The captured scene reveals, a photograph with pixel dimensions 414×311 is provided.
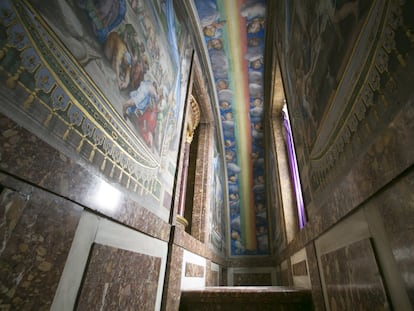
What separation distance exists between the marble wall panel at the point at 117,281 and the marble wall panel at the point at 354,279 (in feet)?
4.98

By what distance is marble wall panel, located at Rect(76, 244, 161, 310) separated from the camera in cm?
128

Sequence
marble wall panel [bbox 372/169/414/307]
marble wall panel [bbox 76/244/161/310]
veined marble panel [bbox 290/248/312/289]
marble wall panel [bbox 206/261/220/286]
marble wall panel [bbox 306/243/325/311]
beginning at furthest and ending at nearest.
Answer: marble wall panel [bbox 206/261/220/286], veined marble panel [bbox 290/248/312/289], marble wall panel [bbox 306/243/325/311], marble wall panel [bbox 76/244/161/310], marble wall panel [bbox 372/169/414/307]

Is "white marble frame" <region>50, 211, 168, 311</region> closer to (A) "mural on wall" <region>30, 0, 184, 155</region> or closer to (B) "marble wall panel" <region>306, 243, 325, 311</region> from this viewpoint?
(A) "mural on wall" <region>30, 0, 184, 155</region>

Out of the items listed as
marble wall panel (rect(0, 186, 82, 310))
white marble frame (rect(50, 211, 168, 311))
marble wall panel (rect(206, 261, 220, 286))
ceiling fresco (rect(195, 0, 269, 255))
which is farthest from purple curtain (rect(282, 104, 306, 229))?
marble wall panel (rect(0, 186, 82, 310))

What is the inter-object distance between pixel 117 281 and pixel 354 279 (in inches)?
60.6

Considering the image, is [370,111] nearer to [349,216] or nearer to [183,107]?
[349,216]

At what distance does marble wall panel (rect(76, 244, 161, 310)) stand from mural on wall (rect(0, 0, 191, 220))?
1.62 ft

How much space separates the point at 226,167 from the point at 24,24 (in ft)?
23.9

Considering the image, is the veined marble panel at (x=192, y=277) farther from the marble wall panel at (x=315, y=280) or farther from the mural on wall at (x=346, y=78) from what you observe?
the mural on wall at (x=346, y=78)

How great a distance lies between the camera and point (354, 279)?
4.27 feet

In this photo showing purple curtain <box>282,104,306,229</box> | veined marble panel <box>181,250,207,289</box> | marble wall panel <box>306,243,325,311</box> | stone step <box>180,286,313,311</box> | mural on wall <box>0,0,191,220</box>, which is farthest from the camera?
purple curtain <box>282,104,306,229</box>

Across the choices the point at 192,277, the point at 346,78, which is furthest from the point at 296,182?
the point at 346,78

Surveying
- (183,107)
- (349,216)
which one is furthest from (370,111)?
(183,107)

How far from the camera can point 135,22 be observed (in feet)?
7.10
